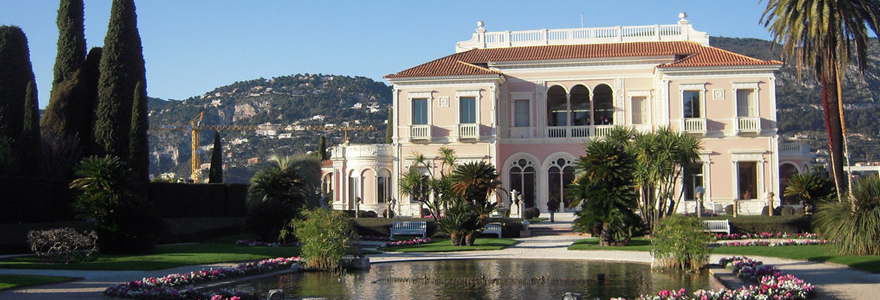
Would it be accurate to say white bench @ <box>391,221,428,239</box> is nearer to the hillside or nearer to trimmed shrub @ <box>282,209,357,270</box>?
trimmed shrub @ <box>282,209,357,270</box>

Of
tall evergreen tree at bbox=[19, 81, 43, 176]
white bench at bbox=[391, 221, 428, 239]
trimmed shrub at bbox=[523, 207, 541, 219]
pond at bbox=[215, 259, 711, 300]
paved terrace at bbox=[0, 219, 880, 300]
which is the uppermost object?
tall evergreen tree at bbox=[19, 81, 43, 176]

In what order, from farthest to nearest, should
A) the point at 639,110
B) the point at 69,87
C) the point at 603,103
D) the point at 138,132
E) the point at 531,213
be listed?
1. the point at 603,103
2. the point at 639,110
3. the point at 531,213
4. the point at 69,87
5. the point at 138,132

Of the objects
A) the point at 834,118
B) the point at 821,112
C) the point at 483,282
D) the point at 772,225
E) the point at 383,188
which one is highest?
the point at 821,112

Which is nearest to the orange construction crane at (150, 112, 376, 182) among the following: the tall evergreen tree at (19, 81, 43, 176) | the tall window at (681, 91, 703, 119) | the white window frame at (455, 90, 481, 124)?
the white window frame at (455, 90, 481, 124)

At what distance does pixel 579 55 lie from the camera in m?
49.2

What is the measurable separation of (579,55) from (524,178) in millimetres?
7756

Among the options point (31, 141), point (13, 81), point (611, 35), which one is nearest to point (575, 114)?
point (611, 35)

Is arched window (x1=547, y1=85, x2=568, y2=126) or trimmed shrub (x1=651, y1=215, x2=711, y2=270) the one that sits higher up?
arched window (x1=547, y1=85, x2=568, y2=126)

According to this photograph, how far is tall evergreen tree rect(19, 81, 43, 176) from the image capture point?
108 feet

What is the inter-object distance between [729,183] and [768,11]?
40.8 ft

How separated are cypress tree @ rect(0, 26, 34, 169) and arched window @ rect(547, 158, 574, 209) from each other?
2703 cm

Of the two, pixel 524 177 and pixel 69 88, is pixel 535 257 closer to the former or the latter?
pixel 69 88

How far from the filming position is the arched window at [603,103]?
5019cm

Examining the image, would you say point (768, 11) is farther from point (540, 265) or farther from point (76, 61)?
point (76, 61)
